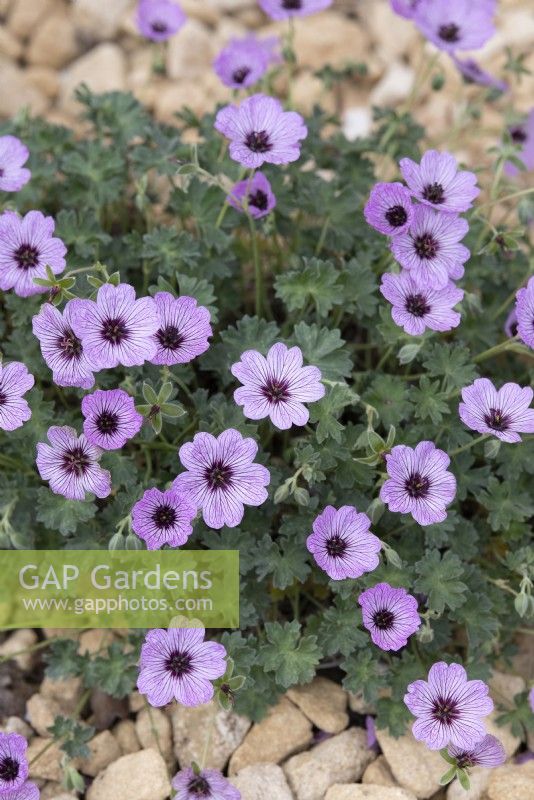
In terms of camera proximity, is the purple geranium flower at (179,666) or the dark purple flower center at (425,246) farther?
the dark purple flower center at (425,246)

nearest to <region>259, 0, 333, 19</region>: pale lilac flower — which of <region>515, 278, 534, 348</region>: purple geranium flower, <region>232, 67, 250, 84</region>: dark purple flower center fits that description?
<region>232, 67, 250, 84</region>: dark purple flower center

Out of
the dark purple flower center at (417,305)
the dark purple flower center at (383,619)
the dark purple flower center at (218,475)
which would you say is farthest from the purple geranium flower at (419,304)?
A: the dark purple flower center at (383,619)

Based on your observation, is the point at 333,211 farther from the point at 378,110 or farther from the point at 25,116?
the point at 25,116

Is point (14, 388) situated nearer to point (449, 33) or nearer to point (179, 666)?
point (179, 666)

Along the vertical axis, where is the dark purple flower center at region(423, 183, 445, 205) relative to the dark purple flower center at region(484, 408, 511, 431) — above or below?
above

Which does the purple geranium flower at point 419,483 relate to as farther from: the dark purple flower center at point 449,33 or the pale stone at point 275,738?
the dark purple flower center at point 449,33

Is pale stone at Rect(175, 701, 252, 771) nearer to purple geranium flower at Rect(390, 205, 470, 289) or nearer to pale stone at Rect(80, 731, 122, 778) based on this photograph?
pale stone at Rect(80, 731, 122, 778)
